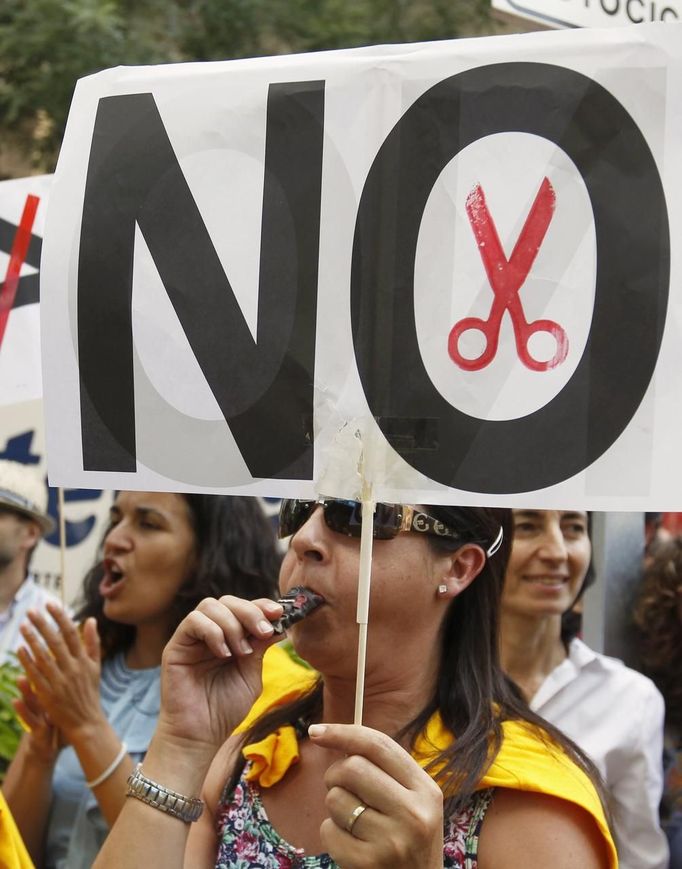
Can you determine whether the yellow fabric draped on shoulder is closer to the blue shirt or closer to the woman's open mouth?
the blue shirt

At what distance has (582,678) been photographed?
351 cm

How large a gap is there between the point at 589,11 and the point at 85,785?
2.41m

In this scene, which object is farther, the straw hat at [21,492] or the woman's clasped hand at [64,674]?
the straw hat at [21,492]

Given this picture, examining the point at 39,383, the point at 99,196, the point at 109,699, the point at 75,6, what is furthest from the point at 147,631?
the point at 75,6

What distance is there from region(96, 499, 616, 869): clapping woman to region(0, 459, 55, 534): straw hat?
2.30 m

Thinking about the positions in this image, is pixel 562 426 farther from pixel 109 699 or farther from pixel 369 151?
pixel 109 699

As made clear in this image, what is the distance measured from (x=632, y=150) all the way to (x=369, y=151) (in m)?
0.37

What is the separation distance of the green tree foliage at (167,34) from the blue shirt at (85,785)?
3462 millimetres

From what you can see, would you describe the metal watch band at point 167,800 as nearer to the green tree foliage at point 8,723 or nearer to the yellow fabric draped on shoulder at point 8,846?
the yellow fabric draped on shoulder at point 8,846

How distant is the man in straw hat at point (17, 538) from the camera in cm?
430

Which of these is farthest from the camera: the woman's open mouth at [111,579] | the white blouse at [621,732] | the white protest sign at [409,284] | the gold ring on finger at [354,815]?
the woman's open mouth at [111,579]

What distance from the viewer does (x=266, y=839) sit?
1975 mm

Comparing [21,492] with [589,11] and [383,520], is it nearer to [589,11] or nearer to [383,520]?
[589,11]

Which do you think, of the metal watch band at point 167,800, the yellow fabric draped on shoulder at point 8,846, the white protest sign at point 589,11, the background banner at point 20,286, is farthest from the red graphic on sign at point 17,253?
the metal watch band at point 167,800
